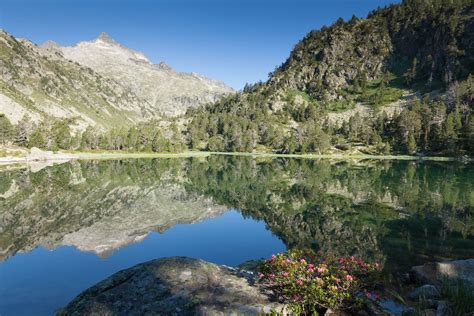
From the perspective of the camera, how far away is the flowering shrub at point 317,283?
1134cm

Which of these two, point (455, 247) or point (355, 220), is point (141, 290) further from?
point (355, 220)

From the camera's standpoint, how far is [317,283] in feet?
38.4

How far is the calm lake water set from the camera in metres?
23.1

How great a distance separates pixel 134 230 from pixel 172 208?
469 inches

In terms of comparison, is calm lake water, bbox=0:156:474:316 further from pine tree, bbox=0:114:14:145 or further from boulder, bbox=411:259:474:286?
pine tree, bbox=0:114:14:145

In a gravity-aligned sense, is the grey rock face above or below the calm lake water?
above

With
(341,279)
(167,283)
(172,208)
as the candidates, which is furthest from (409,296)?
(172,208)

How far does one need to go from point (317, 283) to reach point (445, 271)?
8.56 metres

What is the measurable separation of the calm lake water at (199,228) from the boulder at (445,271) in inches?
155

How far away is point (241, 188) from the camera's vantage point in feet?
206

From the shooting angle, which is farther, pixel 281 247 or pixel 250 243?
pixel 250 243

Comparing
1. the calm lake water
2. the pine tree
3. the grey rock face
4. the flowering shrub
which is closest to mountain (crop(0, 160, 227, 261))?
the calm lake water

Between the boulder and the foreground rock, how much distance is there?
9245mm

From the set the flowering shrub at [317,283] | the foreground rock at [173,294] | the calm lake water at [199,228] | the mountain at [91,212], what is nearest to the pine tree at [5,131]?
the mountain at [91,212]
